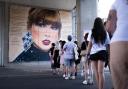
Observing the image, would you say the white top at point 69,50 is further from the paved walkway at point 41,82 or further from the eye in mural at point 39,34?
the eye in mural at point 39,34

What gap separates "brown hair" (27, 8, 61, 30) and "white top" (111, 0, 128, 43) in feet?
102

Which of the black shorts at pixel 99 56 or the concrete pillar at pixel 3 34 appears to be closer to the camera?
the black shorts at pixel 99 56

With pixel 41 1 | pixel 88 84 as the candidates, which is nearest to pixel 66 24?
pixel 41 1

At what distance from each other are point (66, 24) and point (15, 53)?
6.40m

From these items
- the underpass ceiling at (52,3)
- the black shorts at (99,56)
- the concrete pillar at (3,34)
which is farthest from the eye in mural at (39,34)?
the black shorts at (99,56)

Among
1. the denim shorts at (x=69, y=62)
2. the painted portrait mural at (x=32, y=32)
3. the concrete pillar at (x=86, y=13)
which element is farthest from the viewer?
the painted portrait mural at (x=32, y=32)

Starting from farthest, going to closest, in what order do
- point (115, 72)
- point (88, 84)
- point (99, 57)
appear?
point (88, 84)
point (99, 57)
point (115, 72)

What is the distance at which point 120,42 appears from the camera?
3.62 m

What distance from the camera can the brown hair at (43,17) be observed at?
35.0m

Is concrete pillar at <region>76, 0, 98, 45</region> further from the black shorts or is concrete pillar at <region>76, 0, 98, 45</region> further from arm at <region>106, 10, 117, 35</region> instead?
arm at <region>106, 10, 117, 35</region>

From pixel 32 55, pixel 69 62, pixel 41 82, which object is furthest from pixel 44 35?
pixel 41 82

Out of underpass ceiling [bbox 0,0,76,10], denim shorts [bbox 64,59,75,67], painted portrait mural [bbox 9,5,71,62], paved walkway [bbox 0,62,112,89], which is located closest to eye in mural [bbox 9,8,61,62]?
painted portrait mural [bbox 9,5,71,62]

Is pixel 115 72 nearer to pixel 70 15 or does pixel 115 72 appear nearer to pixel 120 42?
pixel 120 42

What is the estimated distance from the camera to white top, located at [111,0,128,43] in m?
3.65
